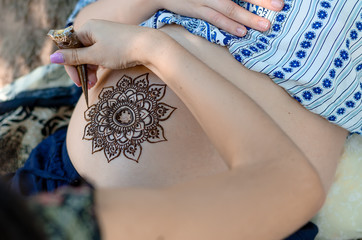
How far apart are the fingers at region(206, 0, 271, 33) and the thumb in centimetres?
34

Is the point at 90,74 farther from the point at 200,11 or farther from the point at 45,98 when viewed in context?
the point at 45,98

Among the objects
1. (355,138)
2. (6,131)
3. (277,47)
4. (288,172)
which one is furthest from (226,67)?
(6,131)

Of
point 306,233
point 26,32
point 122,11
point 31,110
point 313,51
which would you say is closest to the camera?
point 313,51

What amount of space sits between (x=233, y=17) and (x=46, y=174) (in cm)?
65

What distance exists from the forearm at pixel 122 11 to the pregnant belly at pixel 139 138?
233mm

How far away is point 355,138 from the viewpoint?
3.80ft

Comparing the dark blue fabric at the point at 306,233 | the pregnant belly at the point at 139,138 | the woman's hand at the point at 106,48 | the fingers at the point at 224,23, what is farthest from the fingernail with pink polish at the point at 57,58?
the dark blue fabric at the point at 306,233

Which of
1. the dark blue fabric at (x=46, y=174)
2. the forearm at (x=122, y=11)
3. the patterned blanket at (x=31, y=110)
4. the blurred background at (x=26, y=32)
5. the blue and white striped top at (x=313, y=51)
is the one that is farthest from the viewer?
the blurred background at (x=26, y=32)

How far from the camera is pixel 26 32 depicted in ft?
6.79

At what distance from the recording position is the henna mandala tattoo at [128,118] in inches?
39.3

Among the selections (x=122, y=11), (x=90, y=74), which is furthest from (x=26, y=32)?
(x=90, y=74)

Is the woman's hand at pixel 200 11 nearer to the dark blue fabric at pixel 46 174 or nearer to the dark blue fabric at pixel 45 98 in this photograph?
the dark blue fabric at pixel 45 98

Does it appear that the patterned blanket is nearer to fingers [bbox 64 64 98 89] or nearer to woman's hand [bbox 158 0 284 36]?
fingers [bbox 64 64 98 89]

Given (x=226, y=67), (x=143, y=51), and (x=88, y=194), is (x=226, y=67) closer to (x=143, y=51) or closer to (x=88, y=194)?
(x=143, y=51)
